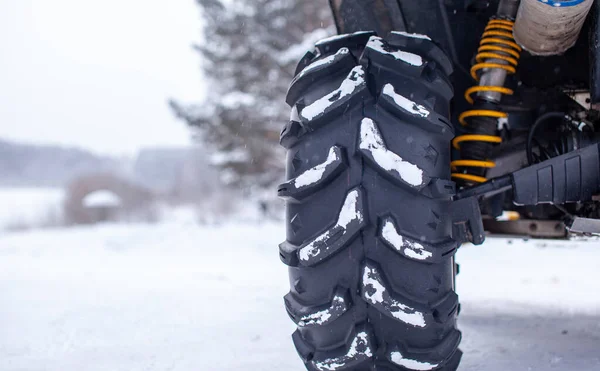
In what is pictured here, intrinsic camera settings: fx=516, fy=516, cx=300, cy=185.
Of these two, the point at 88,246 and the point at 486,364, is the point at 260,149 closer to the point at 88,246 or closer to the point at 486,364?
the point at 88,246

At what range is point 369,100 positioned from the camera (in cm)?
151

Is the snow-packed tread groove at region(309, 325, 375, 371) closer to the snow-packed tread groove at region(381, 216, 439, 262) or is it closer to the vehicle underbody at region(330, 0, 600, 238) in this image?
the snow-packed tread groove at region(381, 216, 439, 262)

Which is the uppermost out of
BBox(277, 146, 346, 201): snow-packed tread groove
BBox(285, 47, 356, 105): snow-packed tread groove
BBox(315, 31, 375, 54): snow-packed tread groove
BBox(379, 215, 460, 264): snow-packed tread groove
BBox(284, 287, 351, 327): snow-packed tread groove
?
BBox(315, 31, 375, 54): snow-packed tread groove

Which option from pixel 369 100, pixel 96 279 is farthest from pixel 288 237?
pixel 96 279

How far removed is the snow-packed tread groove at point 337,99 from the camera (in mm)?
1482

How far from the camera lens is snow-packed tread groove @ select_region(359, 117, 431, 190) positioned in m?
1.42

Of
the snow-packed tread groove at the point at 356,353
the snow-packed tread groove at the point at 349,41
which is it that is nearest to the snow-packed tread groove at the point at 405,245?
the snow-packed tread groove at the point at 356,353

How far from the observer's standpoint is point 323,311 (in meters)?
1.47

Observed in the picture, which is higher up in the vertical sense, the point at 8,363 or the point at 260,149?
the point at 8,363

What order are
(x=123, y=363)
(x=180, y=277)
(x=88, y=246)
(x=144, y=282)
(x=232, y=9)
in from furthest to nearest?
1. (x=232, y=9)
2. (x=88, y=246)
3. (x=180, y=277)
4. (x=144, y=282)
5. (x=123, y=363)

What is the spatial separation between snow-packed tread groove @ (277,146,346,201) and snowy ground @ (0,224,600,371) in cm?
101

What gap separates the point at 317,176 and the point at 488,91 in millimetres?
809

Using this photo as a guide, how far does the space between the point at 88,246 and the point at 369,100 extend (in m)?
8.17

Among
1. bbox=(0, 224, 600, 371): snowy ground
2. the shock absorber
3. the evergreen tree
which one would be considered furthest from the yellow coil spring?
the evergreen tree
